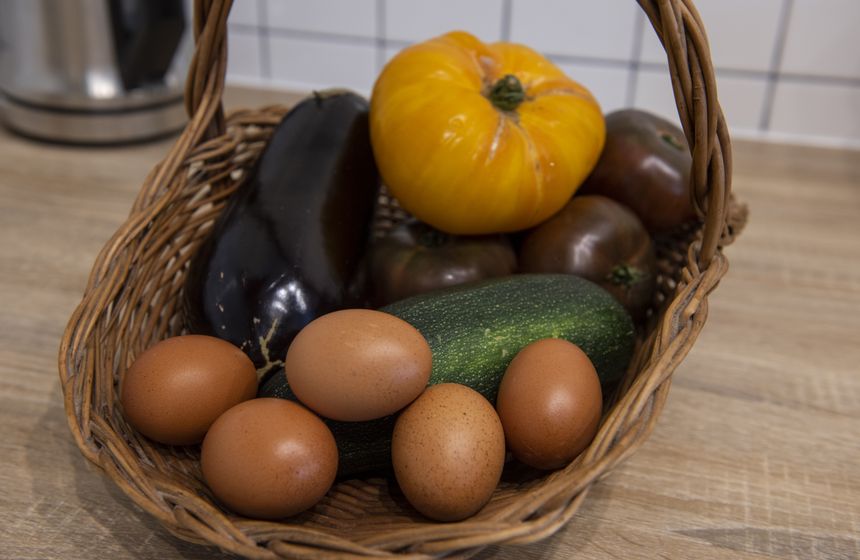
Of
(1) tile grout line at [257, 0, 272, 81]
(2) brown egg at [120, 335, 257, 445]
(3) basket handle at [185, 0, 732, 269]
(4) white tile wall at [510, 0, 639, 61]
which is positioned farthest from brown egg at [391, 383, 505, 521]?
(1) tile grout line at [257, 0, 272, 81]

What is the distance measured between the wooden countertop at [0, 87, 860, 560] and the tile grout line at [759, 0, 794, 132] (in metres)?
0.25

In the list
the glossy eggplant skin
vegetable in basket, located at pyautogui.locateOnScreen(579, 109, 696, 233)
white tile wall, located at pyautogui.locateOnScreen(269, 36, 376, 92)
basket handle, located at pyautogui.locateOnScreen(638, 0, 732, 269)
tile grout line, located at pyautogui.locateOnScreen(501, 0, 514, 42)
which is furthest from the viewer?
white tile wall, located at pyautogui.locateOnScreen(269, 36, 376, 92)

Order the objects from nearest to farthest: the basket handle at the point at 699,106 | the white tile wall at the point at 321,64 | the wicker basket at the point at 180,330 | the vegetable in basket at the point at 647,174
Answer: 1. the wicker basket at the point at 180,330
2. the basket handle at the point at 699,106
3. the vegetable in basket at the point at 647,174
4. the white tile wall at the point at 321,64

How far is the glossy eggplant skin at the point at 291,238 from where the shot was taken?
62 cm

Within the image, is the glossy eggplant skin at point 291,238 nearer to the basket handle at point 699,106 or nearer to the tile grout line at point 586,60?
the basket handle at point 699,106

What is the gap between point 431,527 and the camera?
1.36 ft

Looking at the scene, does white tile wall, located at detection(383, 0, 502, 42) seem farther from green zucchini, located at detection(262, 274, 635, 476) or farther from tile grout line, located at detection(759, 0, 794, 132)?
green zucchini, located at detection(262, 274, 635, 476)

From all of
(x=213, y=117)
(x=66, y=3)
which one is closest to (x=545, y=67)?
(x=213, y=117)

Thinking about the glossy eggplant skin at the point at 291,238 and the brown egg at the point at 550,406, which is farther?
the glossy eggplant skin at the point at 291,238

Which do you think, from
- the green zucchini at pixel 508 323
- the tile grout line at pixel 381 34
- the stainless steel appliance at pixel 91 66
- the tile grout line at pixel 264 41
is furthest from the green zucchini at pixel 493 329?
the tile grout line at pixel 264 41

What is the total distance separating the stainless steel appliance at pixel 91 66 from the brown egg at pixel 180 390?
0.71m

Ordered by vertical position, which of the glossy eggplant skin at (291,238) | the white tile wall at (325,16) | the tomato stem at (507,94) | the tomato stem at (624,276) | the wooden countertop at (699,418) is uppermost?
the tomato stem at (507,94)

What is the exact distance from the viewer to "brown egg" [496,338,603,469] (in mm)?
496

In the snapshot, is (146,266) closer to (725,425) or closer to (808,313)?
(725,425)
